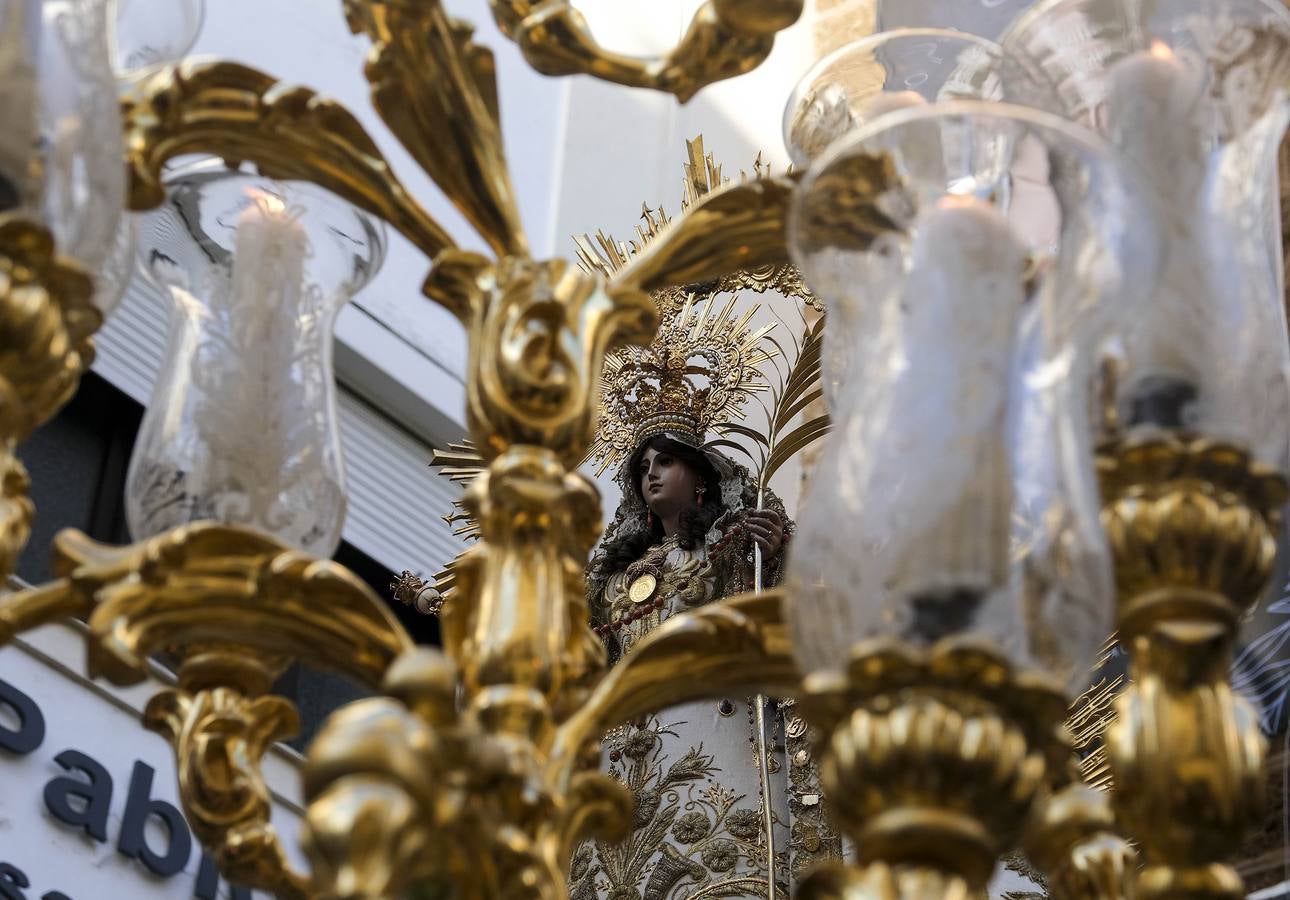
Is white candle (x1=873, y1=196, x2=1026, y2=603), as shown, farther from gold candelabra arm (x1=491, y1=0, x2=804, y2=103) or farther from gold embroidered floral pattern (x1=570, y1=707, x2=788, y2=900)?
gold embroidered floral pattern (x1=570, y1=707, x2=788, y2=900)

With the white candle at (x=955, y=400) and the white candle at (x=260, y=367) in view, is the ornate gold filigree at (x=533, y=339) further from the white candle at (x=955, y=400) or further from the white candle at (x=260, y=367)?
the white candle at (x=955, y=400)

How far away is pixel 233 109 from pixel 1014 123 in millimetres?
797

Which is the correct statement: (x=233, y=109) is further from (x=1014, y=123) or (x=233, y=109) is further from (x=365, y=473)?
(x=365, y=473)

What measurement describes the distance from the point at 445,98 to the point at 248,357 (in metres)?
0.33

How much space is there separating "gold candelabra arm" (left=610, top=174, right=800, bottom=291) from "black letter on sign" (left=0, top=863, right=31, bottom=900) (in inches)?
134

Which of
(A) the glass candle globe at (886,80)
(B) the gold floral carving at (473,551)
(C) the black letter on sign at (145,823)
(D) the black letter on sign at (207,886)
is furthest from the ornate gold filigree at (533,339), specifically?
(D) the black letter on sign at (207,886)

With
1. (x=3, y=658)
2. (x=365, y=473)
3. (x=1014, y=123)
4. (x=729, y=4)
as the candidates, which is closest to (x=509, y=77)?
(x=365, y=473)

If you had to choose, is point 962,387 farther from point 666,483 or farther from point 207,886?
point 207,886

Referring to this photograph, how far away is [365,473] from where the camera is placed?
6.90m

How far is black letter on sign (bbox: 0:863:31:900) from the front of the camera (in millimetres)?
5195

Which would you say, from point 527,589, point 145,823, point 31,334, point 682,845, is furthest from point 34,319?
point 145,823

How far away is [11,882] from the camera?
17.2 feet

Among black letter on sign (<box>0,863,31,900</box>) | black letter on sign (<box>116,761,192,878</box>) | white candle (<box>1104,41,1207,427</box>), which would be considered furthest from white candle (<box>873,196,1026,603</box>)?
black letter on sign (<box>116,761,192,878</box>)

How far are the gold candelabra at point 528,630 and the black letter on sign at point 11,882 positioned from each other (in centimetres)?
316
